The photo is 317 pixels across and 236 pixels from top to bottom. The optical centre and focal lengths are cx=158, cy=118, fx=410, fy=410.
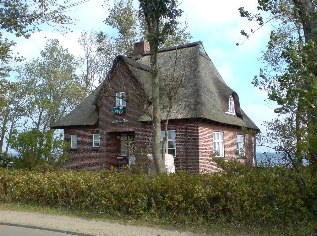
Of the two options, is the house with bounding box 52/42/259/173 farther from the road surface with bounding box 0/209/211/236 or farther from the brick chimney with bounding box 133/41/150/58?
the road surface with bounding box 0/209/211/236

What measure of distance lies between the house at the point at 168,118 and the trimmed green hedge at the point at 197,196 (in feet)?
37.6

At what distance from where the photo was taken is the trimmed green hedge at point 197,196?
355 inches

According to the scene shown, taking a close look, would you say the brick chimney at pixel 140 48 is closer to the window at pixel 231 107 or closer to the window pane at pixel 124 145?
the window pane at pixel 124 145

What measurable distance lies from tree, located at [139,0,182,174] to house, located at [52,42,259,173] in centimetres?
863

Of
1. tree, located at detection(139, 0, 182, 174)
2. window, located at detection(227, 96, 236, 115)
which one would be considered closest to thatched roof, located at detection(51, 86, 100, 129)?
window, located at detection(227, 96, 236, 115)

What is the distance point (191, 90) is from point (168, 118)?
11.8ft

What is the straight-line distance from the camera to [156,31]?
14.7 m

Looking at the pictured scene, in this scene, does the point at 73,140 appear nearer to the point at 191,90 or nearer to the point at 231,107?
the point at 191,90

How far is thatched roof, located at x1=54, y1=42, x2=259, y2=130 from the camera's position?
984 inches

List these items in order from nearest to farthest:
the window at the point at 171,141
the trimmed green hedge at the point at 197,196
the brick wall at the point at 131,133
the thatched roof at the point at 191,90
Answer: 1. the trimmed green hedge at the point at 197,196
2. the brick wall at the point at 131,133
3. the thatched roof at the point at 191,90
4. the window at the point at 171,141

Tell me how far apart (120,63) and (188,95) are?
17.8ft

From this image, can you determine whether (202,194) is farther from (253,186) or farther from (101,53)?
(101,53)

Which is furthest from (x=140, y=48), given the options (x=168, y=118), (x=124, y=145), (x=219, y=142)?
(x=168, y=118)

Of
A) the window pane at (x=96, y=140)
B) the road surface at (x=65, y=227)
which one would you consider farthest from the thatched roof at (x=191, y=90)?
the road surface at (x=65, y=227)
